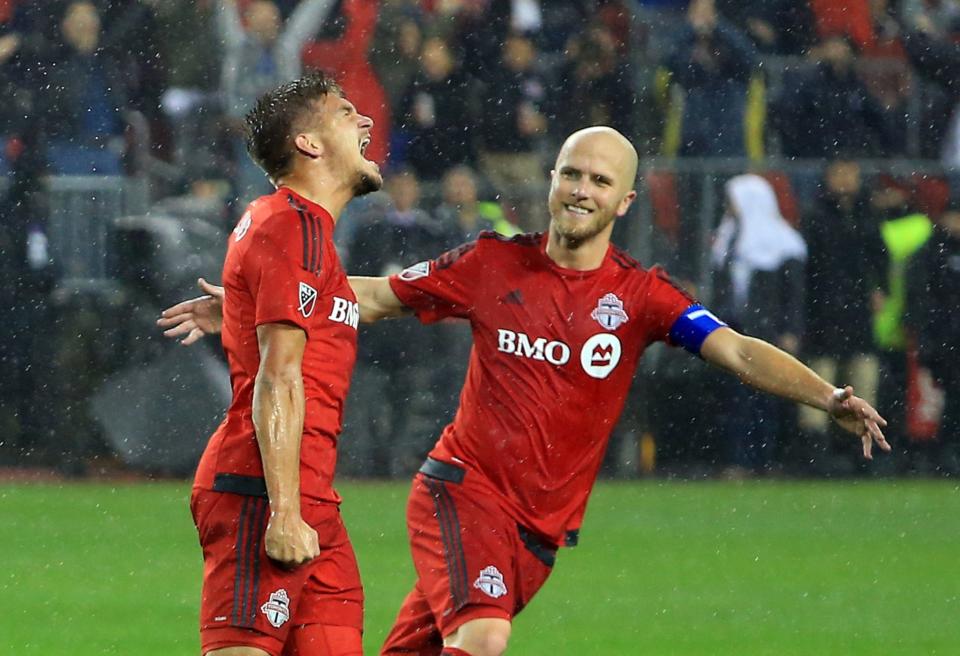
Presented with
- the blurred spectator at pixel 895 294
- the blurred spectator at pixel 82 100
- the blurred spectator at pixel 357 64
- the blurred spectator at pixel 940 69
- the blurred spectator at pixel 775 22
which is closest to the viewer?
the blurred spectator at pixel 82 100

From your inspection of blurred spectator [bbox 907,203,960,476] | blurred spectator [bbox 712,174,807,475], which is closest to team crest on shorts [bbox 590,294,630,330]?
blurred spectator [bbox 712,174,807,475]

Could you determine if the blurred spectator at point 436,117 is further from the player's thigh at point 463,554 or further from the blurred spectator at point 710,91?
the player's thigh at point 463,554

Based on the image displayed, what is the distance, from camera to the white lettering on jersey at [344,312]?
15.8 feet

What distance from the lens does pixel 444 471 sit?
579 centimetres

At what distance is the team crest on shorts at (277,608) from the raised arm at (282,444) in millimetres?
128

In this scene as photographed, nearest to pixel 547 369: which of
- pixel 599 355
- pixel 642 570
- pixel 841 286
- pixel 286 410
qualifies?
pixel 599 355

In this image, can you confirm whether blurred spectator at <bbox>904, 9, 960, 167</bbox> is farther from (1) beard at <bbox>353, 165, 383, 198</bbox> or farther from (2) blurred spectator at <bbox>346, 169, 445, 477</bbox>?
(1) beard at <bbox>353, 165, 383, 198</bbox>

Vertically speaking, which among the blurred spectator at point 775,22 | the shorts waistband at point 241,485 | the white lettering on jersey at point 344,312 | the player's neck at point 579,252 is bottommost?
the shorts waistband at point 241,485

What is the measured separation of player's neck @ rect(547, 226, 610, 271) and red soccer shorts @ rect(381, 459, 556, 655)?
74 cm

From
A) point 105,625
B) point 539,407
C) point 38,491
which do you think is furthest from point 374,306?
point 38,491

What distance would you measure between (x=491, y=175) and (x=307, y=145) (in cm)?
864

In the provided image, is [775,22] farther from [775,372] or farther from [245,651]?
[245,651]

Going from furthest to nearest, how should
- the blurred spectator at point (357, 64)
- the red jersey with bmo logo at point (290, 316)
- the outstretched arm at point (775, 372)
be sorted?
the blurred spectator at point (357, 64)
the outstretched arm at point (775, 372)
the red jersey with bmo logo at point (290, 316)

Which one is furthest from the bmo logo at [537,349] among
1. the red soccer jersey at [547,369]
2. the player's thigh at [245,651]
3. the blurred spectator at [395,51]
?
the blurred spectator at [395,51]
